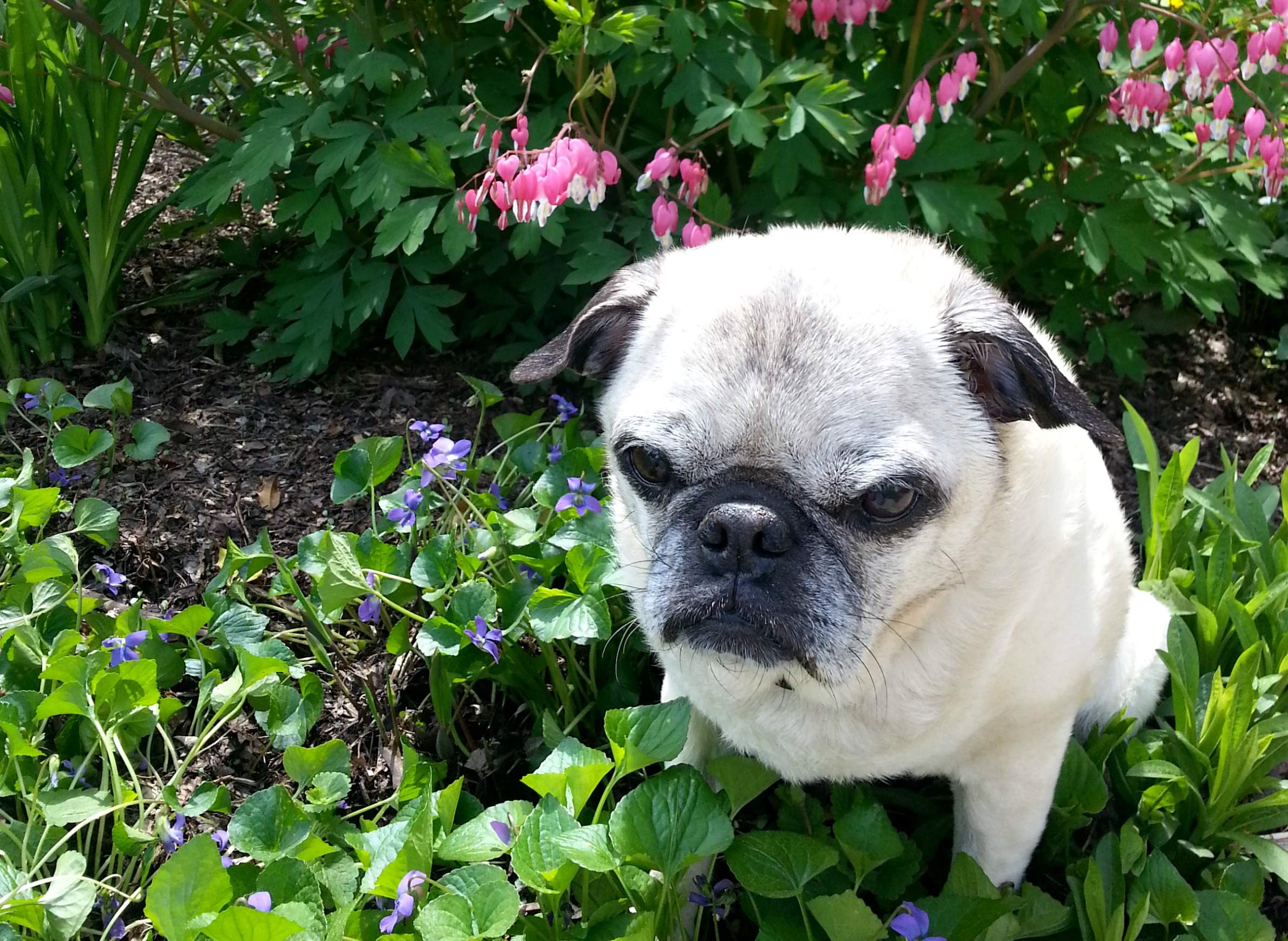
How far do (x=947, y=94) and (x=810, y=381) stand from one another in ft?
4.91

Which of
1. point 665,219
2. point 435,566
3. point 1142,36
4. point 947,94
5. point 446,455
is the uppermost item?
point 1142,36

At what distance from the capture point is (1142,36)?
2777 millimetres

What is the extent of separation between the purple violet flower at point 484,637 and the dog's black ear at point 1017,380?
1.19 meters

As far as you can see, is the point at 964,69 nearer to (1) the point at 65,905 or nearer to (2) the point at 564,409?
(2) the point at 564,409

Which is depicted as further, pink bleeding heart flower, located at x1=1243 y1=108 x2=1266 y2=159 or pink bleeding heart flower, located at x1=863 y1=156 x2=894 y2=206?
pink bleeding heart flower, located at x1=1243 y1=108 x2=1266 y2=159

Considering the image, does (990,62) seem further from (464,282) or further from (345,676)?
(345,676)

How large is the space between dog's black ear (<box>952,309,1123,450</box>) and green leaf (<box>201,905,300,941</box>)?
1.43m

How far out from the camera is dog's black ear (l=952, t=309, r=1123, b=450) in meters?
1.72

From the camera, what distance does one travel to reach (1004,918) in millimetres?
1898

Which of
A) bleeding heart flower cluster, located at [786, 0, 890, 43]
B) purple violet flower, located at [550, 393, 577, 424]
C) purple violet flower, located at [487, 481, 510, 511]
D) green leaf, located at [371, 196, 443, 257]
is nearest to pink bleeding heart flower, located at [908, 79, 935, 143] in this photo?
bleeding heart flower cluster, located at [786, 0, 890, 43]

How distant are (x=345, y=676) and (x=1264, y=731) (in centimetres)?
213

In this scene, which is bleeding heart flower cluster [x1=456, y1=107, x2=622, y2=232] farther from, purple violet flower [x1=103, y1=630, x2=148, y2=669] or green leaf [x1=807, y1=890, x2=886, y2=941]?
green leaf [x1=807, y1=890, x2=886, y2=941]

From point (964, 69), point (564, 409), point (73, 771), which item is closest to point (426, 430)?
point (564, 409)

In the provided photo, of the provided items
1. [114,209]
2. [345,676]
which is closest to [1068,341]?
[345,676]
